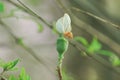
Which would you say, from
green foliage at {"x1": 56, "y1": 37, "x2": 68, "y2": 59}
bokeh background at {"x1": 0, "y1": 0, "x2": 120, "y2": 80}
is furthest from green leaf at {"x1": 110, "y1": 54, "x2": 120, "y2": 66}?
green foliage at {"x1": 56, "y1": 37, "x2": 68, "y2": 59}

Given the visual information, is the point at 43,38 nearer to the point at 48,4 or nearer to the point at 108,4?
the point at 48,4

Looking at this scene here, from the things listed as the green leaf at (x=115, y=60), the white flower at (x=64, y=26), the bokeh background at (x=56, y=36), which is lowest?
the bokeh background at (x=56, y=36)

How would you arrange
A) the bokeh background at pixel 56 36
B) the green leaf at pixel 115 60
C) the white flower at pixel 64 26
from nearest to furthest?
the white flower at pixel 64 26, the green leaf at pixel 115 60, the bokeh background at pixel 56 36

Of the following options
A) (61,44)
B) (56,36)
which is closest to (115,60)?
(61,44)

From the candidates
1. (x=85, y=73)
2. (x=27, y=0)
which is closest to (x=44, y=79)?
(x=85, y=73)

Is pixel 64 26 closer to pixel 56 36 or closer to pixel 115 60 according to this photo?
pixel 115 60

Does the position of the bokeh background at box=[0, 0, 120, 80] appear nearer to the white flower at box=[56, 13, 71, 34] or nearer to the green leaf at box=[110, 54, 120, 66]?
the green leaf at box=[110, 54, 120, 66]

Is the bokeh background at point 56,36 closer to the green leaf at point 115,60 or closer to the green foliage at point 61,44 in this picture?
the green leaf at point 115,60

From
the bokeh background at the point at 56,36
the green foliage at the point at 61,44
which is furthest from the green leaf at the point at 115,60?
the green foliage at the point at 61,44
